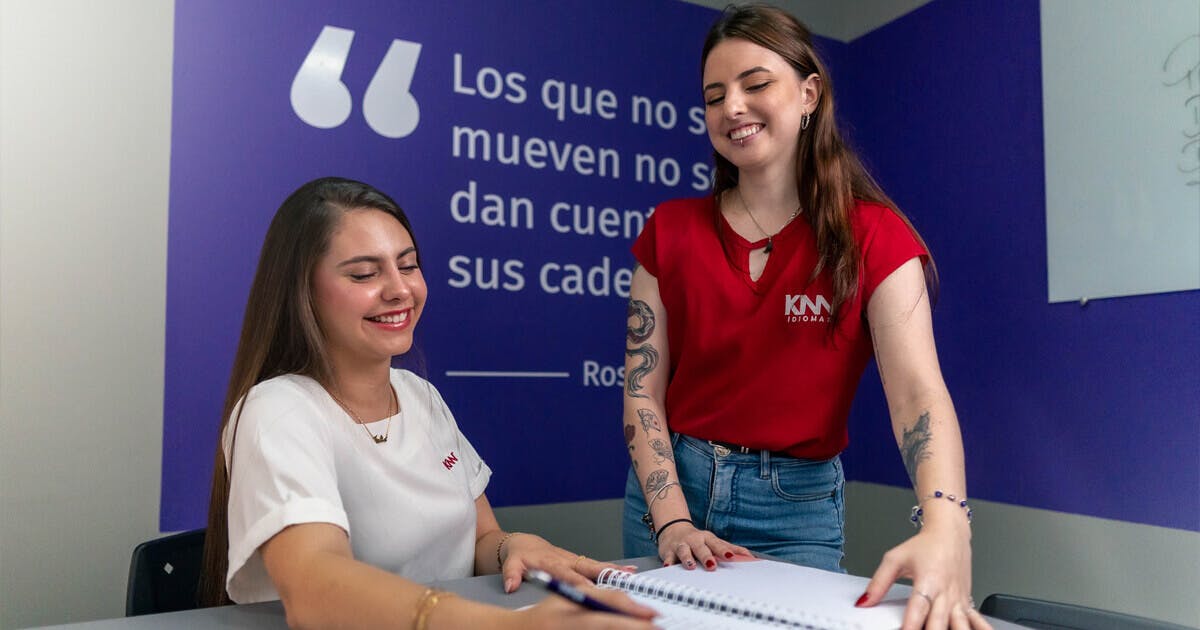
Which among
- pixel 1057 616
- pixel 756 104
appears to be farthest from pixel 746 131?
pixel 1057 616

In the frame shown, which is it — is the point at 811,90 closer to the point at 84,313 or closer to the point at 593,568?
the point at 593,568

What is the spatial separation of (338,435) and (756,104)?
85 centimetres

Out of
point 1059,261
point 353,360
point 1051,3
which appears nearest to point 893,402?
point 353,360

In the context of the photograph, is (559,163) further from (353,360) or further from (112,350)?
(353,360)

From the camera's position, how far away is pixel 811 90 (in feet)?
4.99

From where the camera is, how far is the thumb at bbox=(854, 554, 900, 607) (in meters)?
0.96

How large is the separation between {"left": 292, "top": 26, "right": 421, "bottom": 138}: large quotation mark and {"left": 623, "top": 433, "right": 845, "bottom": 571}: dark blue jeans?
4.84 feet

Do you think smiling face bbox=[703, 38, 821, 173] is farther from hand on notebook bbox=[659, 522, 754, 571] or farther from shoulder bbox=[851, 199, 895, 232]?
hand on notebook bbox=[659, 522, 754, 571]

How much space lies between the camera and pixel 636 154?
2.90m

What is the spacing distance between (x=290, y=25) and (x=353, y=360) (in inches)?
55.0

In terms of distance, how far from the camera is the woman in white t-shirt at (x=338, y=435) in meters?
1.03

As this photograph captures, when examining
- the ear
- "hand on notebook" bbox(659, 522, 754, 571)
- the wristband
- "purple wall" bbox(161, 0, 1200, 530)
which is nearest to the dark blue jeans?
"hand on notebook" bbox(659, 522, 754, 571)

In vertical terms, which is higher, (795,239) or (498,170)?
(498,170)

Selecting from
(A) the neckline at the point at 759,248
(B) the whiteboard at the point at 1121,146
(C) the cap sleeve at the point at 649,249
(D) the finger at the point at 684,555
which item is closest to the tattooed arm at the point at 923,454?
(A) the neckline at the point at 759,248
